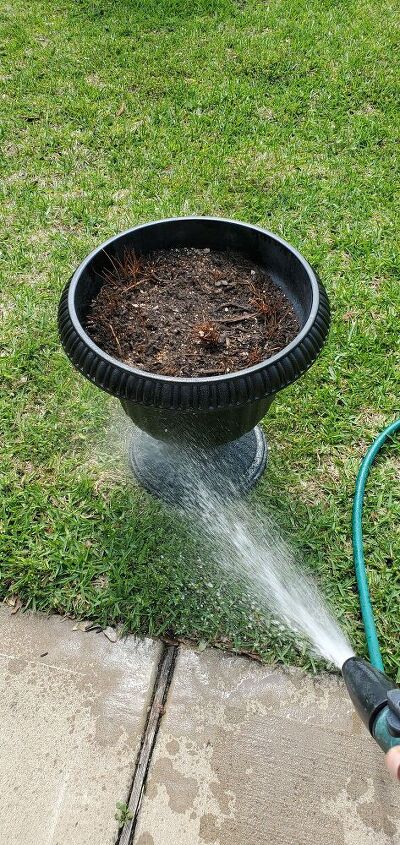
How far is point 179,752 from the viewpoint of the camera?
1936mm

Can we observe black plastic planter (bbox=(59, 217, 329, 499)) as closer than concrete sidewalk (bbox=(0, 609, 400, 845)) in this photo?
No

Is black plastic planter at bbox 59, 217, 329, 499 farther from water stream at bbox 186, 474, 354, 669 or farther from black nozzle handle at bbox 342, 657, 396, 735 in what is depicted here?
black nozzle handle at bbox 342, 657, 396, 735

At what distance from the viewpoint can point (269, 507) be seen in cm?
253

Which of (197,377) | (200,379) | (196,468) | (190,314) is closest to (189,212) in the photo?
(190,314)

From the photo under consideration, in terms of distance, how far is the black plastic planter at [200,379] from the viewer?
1.93 m

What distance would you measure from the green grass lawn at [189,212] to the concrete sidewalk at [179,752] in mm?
135

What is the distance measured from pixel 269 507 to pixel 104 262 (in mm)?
1115

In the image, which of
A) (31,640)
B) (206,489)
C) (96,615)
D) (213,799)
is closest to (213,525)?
(206,489)

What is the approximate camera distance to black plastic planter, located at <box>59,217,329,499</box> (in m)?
1.93

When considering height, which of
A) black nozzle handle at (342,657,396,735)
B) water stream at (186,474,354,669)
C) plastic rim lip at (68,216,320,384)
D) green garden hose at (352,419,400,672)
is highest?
plastic rim lip at (68,216,320,384)

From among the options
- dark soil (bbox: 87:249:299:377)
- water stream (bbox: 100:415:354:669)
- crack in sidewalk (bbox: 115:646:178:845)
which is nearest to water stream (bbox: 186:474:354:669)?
water stream (bbox: 100:415:354:669)

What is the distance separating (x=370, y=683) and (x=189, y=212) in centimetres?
290

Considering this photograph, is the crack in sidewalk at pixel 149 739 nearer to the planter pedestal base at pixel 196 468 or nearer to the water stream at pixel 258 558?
the water stream at pixel 258 558

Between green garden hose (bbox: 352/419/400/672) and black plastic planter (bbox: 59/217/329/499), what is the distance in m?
0.40
